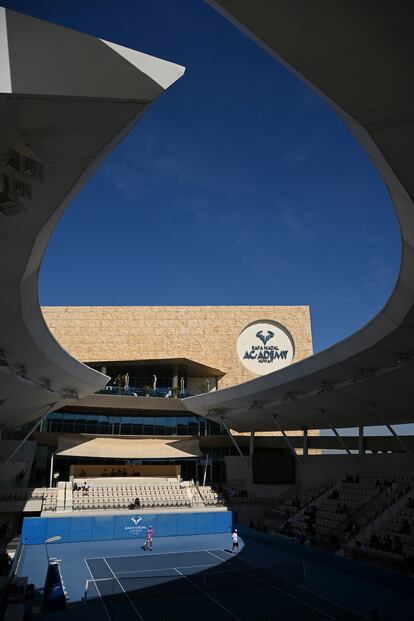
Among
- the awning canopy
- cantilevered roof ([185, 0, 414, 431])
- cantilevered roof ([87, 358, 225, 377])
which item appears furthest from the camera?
cantilevered roof ([87, 358, 225, 377])

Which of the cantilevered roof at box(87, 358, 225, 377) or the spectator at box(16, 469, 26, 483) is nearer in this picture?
the spectator at box(16, 469, 26, 483)

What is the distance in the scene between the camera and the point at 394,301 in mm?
17484

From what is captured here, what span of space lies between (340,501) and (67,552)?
1866cm

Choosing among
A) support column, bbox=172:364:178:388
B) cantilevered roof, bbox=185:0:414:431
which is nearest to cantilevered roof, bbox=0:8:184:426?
cantilevered roof, bbox=185:0:414:431

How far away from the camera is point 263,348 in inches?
2144

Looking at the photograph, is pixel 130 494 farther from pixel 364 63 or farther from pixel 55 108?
pixel 364 63

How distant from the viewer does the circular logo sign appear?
5434 centimetres

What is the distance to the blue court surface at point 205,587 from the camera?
57.3 ft

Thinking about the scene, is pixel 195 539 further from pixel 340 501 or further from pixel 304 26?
pixel 304 26

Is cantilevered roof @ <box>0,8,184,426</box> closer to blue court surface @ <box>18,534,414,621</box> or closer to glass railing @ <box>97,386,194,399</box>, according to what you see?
blue court surface @ <box>18,534,414,621</box>

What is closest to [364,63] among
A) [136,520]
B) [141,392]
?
[136,520]

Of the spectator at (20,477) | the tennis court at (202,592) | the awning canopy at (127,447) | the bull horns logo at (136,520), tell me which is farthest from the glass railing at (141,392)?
the tennis court at (202,592)

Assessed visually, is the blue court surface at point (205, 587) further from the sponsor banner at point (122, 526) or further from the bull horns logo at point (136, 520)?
the bull horns logo at point (136, 520)

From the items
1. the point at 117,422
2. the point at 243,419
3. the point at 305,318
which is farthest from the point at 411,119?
the point at 305,318
